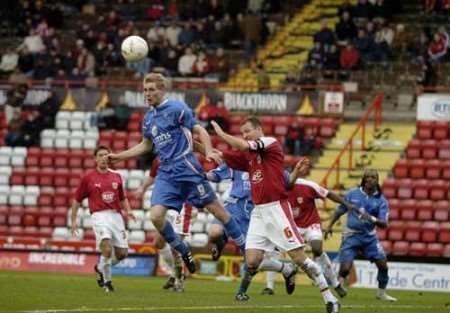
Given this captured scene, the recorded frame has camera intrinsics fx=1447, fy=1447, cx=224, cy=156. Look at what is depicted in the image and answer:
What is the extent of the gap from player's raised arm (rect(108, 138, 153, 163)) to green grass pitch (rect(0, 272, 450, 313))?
202cm

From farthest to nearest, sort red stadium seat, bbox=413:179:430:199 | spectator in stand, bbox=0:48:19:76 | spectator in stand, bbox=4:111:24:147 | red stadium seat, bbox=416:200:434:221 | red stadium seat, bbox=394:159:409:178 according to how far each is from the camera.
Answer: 1. spectator in stand, bbox=0:48:19:76
2. spectator in stand, bbox=4:111:24:147
3. red stadium seat, bbox=394:159:409:178
4. red stadium seat, bbox=413:179:430:199
5. red stadium seat, bbox=416:200:434:221

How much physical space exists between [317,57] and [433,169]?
5.47 m

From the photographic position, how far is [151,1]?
4491cm

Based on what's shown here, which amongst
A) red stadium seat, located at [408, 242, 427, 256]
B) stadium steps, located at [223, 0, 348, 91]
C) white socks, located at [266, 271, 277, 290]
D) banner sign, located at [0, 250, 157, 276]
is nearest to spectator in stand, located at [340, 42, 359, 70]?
stadium steps, located at [223, 0, 348, 91]

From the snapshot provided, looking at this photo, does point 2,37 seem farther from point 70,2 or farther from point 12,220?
point 12,220

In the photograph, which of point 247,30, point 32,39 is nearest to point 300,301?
point 247,30

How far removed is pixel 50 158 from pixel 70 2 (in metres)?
7.70

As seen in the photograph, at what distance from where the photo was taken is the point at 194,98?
38750 millimetres

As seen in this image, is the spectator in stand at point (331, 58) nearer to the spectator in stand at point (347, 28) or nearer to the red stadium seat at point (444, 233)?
the spectator in stand at point (347, 28)

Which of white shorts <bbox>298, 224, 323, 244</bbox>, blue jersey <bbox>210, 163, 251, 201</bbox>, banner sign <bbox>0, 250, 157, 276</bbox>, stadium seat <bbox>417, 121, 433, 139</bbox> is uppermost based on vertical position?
stadium seat <bbox>417, 121, 433, 139</bbox>

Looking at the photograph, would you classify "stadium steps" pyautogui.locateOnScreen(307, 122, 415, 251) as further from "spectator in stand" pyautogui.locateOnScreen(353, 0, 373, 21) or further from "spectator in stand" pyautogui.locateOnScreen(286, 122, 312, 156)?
"spectator in stand" pyautogui.locateOnScreen(353, 0, 373, 21)

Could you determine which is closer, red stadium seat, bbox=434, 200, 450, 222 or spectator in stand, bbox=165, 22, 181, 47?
red stadium seat, bbox=434, 200, 450, 222

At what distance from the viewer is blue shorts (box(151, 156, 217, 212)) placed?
21375 mm

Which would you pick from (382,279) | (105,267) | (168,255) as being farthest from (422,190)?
(105,267)
